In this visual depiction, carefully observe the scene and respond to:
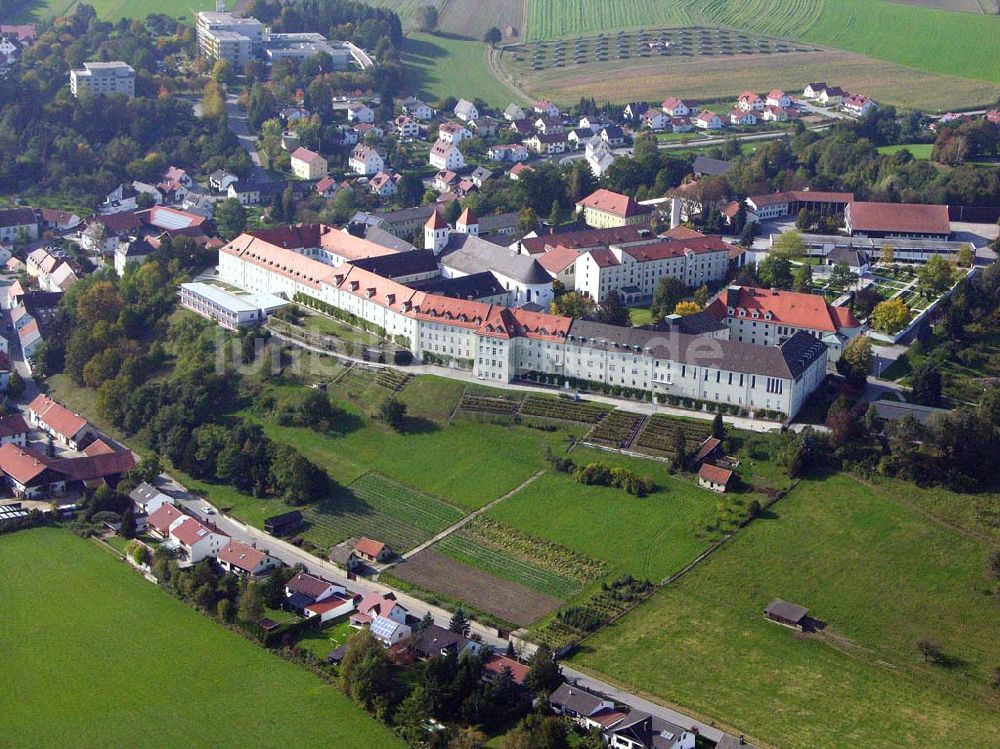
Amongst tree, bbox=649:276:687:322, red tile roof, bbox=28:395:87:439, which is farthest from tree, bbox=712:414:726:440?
red tile roof, bbox=28:395:87:439

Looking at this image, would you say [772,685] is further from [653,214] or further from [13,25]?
[13,25]

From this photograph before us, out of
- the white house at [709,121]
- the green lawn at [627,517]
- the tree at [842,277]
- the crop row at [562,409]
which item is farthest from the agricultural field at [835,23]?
the green lawn at [627,517]

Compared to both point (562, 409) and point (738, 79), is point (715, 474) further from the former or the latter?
point (738, 79)

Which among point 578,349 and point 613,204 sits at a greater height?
point 613,204

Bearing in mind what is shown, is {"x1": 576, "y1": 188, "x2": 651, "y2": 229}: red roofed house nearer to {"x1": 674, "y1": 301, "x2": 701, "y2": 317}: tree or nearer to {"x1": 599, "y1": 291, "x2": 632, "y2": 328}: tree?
{"x1": 599, "y1": 291, "x2": 632, "y2": 328}: tree

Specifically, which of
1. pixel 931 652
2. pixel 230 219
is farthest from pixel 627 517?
pixel 230 219

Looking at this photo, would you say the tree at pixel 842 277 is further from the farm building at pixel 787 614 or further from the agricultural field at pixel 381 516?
the farm building at pixel 787 614
